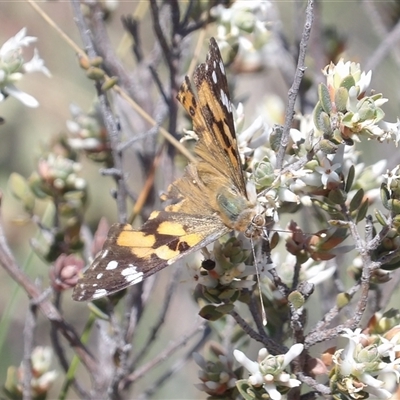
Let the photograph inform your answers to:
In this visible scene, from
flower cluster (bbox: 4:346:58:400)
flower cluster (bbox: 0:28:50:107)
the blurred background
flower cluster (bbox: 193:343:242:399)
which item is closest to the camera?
flower cluster (bbox: 193:343:242:399)

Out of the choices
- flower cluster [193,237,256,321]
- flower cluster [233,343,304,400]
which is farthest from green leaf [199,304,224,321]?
flower cluster [233,343,304,400]

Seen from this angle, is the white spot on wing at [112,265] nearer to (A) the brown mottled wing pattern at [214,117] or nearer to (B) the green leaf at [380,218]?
(A) the brown mottled wing pattern at [214,117]

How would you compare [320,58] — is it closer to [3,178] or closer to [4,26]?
[3,178]

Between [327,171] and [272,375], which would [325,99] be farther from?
[272,375]

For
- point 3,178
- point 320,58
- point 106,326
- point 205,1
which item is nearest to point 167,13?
point 205,1

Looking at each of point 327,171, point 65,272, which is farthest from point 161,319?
point 327,171

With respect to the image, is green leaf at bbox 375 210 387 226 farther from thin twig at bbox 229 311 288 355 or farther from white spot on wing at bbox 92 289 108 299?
white spot on wing at bbox 92 289 108 299

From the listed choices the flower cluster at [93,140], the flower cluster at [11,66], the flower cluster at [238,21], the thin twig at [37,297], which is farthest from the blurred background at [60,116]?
the flower cluster at [11,66]
